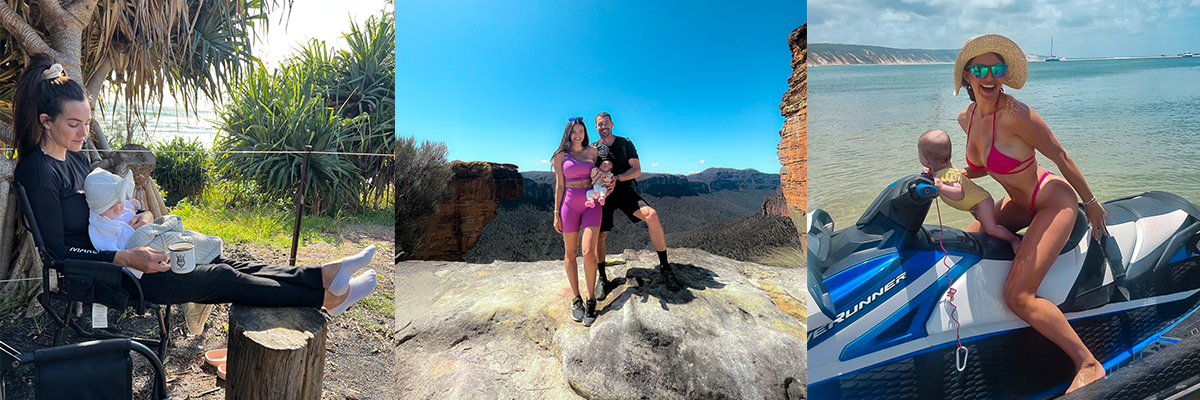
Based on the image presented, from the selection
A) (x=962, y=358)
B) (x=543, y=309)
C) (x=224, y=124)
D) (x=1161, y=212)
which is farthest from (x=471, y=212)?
(x=1161, y=212)

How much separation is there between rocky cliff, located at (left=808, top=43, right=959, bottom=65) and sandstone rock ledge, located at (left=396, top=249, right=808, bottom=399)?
1.87 meters

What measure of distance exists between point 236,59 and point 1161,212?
5.25 metres

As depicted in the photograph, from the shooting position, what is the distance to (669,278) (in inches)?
146

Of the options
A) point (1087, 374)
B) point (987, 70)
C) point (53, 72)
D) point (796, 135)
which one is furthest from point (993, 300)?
point (53, 72)

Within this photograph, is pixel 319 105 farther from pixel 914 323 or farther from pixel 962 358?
pixel 962 358

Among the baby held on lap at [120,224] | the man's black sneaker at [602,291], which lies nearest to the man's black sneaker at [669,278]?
the man's black sneaker at [602,291]

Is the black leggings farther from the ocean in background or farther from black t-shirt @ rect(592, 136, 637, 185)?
black t-shirt @ rect(592, 136, 637, 185)

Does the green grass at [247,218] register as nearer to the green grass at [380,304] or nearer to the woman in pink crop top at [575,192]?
the green grass at [380,304]

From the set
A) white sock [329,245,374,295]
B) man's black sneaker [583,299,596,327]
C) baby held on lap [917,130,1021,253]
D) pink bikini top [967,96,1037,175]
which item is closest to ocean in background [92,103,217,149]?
white sock [329,245,374,295]

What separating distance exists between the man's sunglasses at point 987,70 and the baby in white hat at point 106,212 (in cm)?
432

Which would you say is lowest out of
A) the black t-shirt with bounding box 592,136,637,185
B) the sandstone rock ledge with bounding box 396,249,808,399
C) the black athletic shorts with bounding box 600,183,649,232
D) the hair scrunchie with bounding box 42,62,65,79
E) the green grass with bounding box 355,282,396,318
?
the sandstone rock ledge with bounding box 396,249,808,399

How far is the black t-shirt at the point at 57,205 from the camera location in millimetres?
2260

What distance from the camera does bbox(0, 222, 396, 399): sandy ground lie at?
2.55 metres

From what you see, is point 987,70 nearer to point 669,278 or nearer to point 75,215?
point 669,278
